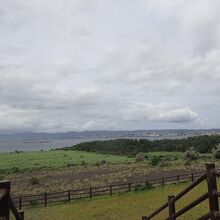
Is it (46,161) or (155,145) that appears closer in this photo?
(46,161)

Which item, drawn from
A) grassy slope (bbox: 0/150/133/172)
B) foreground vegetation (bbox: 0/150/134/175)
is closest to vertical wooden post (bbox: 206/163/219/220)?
foreground vegetation (bbox: 0/150/134/175)

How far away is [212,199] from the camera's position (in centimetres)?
547

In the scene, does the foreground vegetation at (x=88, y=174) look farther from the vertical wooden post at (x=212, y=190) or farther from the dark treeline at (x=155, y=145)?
the vertical wooden post at (x=212, y=190)

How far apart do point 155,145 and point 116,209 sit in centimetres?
9354

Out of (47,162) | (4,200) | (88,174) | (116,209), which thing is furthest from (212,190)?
(47,162)

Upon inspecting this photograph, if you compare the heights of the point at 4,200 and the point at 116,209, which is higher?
the point at 4,200

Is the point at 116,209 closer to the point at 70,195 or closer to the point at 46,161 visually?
the point at 70,195

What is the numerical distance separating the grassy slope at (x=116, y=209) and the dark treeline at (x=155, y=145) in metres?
66.1

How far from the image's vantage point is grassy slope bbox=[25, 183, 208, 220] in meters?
16.7

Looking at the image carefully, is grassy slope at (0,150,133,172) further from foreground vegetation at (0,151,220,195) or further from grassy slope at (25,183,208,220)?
grassy slope at (25,183,208,220)

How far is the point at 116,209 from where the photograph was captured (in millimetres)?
18844

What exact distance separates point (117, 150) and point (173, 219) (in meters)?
110

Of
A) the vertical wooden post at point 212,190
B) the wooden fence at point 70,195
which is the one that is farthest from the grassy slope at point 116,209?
the vertical wooden post at point 212,190

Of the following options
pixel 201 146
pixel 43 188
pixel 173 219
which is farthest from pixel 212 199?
pixel 201 146
